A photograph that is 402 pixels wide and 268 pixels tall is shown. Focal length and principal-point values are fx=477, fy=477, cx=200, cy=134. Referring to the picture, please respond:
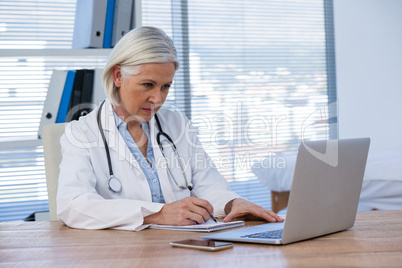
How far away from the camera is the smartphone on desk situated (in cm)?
96

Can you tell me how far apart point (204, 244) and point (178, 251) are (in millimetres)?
56

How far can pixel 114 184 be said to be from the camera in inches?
62.1

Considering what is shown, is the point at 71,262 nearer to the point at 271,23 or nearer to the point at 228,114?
the point at 228,114

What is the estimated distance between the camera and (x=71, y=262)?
909mm

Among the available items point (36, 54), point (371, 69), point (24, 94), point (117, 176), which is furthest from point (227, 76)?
point (117, 176)

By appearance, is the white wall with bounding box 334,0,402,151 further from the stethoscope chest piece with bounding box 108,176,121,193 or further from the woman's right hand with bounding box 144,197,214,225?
the woman's right hand with bounding box 144,197,214,225

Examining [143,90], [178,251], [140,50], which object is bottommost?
[178,251]

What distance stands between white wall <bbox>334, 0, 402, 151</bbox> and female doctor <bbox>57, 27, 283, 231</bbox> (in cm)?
251

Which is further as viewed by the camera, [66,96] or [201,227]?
[66,96]

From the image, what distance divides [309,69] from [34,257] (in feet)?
11.2

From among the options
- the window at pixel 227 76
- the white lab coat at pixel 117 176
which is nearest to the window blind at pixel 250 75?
the window at pixel 227 76

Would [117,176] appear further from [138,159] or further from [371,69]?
[371,69]

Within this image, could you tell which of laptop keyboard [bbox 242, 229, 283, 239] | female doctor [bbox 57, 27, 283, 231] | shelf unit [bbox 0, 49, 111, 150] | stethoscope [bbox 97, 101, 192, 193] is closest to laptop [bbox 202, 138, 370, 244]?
laptop keyboard [bbox 242, 229, 283, 239]

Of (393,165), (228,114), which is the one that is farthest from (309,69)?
(393,165)
